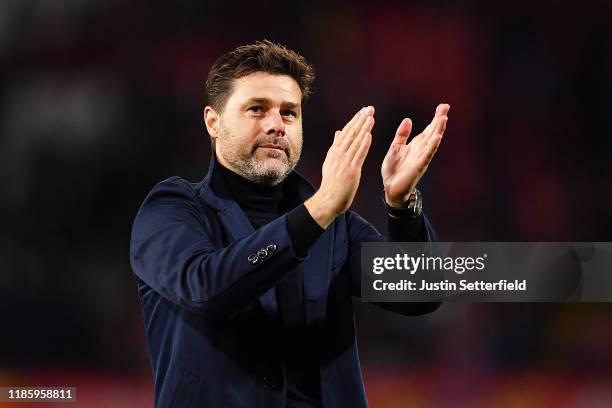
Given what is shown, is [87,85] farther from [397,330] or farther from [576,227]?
[576,227]

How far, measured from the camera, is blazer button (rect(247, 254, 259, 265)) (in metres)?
1.15

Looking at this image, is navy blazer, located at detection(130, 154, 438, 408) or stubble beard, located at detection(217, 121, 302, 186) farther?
stubble beard, located at detection(217, 121, 302, 186)

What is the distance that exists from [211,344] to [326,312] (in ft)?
0.65

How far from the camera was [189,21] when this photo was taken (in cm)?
225

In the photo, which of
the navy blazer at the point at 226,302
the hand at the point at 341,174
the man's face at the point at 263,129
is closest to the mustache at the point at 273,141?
the man's face at the point at 263,129

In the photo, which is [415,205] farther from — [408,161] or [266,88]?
[266,88]

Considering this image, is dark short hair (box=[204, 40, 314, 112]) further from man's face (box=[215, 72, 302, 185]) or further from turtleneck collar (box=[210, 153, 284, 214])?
turtleneck collar (box=[210, 153, 284, 214])

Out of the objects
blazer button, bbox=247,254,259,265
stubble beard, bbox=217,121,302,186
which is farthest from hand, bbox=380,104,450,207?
blazer button, bbox=247,254,259,265

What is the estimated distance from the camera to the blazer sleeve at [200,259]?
1.15m

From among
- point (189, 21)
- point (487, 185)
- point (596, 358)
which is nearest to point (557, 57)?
point (487, 185)

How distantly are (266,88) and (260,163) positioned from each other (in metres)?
0.13

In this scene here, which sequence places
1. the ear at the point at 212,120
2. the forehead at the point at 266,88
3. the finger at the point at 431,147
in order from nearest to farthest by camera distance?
the finger at the point at 431,147 → the forehead at the point at 266,88 → the ear at the point at 212,120

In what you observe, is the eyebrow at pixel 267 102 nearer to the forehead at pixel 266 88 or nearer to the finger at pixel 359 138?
the forehead at pixel 266 88

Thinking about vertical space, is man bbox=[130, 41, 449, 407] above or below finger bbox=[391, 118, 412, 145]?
below
